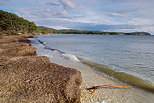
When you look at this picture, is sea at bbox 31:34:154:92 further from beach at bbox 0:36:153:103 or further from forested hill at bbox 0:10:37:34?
forested hill at bbox 0:10:37:34

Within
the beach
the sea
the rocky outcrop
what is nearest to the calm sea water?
the sea

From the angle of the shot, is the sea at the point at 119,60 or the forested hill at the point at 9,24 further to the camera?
the forested hill at the point at 9,24

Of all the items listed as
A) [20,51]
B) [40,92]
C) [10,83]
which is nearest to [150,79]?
[40,92]

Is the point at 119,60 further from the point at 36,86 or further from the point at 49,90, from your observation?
the point at 36,86

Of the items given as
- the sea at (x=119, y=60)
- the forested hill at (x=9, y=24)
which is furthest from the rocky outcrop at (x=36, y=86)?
the forested hill at (x=9, y=24)

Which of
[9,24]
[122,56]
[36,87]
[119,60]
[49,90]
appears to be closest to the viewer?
[49,90]

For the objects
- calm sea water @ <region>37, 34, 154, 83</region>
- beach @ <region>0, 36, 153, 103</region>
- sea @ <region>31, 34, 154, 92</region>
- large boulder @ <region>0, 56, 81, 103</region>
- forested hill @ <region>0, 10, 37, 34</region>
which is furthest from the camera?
forested hill @ <region>0, 10, 37, 34</region>

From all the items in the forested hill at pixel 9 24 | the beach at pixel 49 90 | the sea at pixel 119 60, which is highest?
the forested hill at pixel 9 24

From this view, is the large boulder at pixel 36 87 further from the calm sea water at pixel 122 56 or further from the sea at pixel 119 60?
the calm sea water at pixel 122 56

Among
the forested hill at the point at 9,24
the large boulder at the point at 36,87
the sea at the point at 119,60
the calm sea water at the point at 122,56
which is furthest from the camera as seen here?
the forested hill at the point at 9,24

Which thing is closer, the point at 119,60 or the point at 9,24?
the point at 119,60

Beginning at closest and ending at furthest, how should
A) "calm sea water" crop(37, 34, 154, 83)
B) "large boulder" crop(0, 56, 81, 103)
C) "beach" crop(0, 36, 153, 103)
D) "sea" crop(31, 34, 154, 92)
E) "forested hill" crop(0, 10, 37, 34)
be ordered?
"large boulder" crop(0, 56, 81, 103)
"beach" crop(0, 36, 153, 103)
"sea" crop(31, 34, 154, 92)
"calm sea water" crop(37, 34, 154, 83)
"forested hill" crop(0, 10, 37, 34)

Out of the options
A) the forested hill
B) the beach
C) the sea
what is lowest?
the sea

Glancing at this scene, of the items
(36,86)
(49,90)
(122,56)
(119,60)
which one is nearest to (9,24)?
(122,56)
